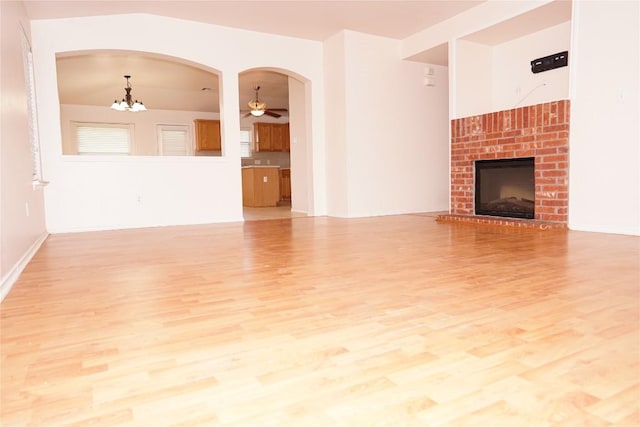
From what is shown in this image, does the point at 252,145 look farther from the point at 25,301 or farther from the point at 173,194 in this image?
the point at 25,301

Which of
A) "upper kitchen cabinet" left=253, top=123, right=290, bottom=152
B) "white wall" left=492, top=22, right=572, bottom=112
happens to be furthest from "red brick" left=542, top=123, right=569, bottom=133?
"upper kitchen cabinet" left=253, top=123, right=290, bottom=152

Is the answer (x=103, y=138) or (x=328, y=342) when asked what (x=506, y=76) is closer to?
(x=328, y=342)

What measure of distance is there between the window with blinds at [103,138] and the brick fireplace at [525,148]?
25.3ft

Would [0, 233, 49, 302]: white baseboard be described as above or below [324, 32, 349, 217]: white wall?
below

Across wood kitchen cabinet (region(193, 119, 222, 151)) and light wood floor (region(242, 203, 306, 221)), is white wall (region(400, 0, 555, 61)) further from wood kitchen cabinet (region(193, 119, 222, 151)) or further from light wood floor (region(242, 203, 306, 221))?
wood kitchen cabinet (region(193, 119, 222, 151))

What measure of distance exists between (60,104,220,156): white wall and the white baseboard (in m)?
6.70

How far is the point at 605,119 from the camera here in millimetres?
3980

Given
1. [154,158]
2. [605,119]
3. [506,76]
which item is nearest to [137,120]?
[154,158]

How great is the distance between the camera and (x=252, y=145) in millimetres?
10977

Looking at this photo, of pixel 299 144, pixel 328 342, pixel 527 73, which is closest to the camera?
pixel 328 342

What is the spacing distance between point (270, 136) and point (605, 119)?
7.84 meters

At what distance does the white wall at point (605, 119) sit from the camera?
380 cm

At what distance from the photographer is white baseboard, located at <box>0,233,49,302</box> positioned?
84.7 inches

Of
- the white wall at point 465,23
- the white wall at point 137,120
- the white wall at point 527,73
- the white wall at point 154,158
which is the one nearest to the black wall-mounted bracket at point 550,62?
the white wall at point 527,73
